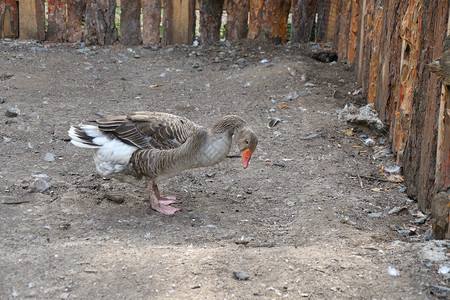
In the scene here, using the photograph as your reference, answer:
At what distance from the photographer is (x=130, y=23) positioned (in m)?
9.50

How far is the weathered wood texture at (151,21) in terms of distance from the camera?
364 inches

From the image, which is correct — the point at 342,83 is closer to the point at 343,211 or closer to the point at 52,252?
the point at 343,211

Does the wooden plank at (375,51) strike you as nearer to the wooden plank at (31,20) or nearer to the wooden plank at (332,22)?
the wooden plank at (332,22)

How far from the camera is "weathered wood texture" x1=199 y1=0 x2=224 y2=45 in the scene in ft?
30.8

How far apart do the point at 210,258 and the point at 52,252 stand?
112 centimetres

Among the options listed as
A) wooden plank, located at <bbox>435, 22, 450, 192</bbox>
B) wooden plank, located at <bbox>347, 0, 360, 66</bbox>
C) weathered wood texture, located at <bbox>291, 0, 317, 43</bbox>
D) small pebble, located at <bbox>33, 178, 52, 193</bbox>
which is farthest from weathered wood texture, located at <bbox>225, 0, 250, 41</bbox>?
wooden plank, located at <bbox>435, 22, 450, 192</bbox>

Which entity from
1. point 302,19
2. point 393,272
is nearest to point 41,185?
point 393,272

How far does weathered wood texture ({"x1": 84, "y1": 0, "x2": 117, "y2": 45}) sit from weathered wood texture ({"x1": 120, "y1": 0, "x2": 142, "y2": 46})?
0.49ft

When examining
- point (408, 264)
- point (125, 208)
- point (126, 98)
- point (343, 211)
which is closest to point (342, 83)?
point (126, 98)

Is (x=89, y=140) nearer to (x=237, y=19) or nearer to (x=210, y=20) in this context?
(x=210, y=20)

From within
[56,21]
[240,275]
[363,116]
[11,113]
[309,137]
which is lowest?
[240,275]

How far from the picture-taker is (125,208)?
4980 millimetres

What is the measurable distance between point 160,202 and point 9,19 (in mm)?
Result: 6122

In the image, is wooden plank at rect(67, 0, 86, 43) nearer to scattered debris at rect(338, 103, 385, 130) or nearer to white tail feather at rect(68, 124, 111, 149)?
scattered debris at rect(338, 103, 385, 130)
